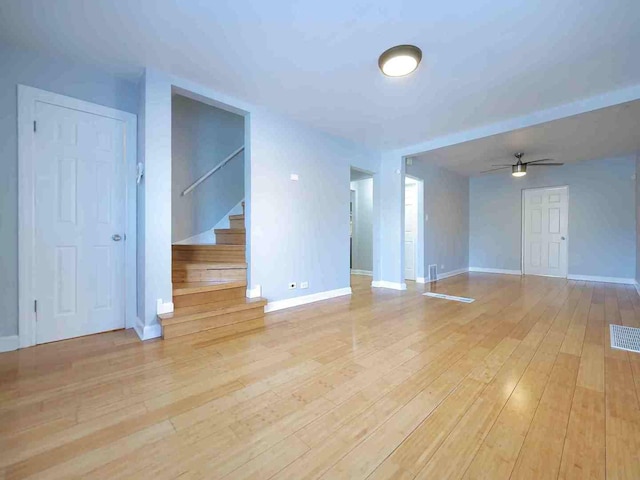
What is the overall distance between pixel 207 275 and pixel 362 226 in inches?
168

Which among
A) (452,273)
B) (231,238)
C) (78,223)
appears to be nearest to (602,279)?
(452,273)

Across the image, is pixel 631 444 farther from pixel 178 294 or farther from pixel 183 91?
pixel 183 91

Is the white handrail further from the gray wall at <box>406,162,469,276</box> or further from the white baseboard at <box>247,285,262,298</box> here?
the gray wall at <box>406,162,469,276</box>

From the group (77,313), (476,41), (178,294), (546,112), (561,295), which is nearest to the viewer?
(476,41)

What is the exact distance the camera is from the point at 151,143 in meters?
2.48

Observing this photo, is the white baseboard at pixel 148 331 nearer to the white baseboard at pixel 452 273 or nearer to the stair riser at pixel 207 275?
the stair riser at pixel 207 275

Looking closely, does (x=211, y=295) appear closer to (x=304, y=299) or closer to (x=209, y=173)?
(x=304, y=299)

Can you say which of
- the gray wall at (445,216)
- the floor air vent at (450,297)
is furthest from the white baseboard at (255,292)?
the gray wall at (445,216)

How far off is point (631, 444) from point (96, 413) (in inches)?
102

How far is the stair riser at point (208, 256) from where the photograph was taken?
3367 millimetres

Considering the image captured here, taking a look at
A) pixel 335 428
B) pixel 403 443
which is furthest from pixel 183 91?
pixel 403 443

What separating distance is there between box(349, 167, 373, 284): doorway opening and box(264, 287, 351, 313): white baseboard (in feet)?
7.61

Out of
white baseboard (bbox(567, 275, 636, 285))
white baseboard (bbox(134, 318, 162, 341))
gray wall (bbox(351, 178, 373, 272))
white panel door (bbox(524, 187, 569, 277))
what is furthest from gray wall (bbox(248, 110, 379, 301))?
white baseboard (bbox(567, 275, 636, 285))

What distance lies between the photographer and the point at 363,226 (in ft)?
21.7
